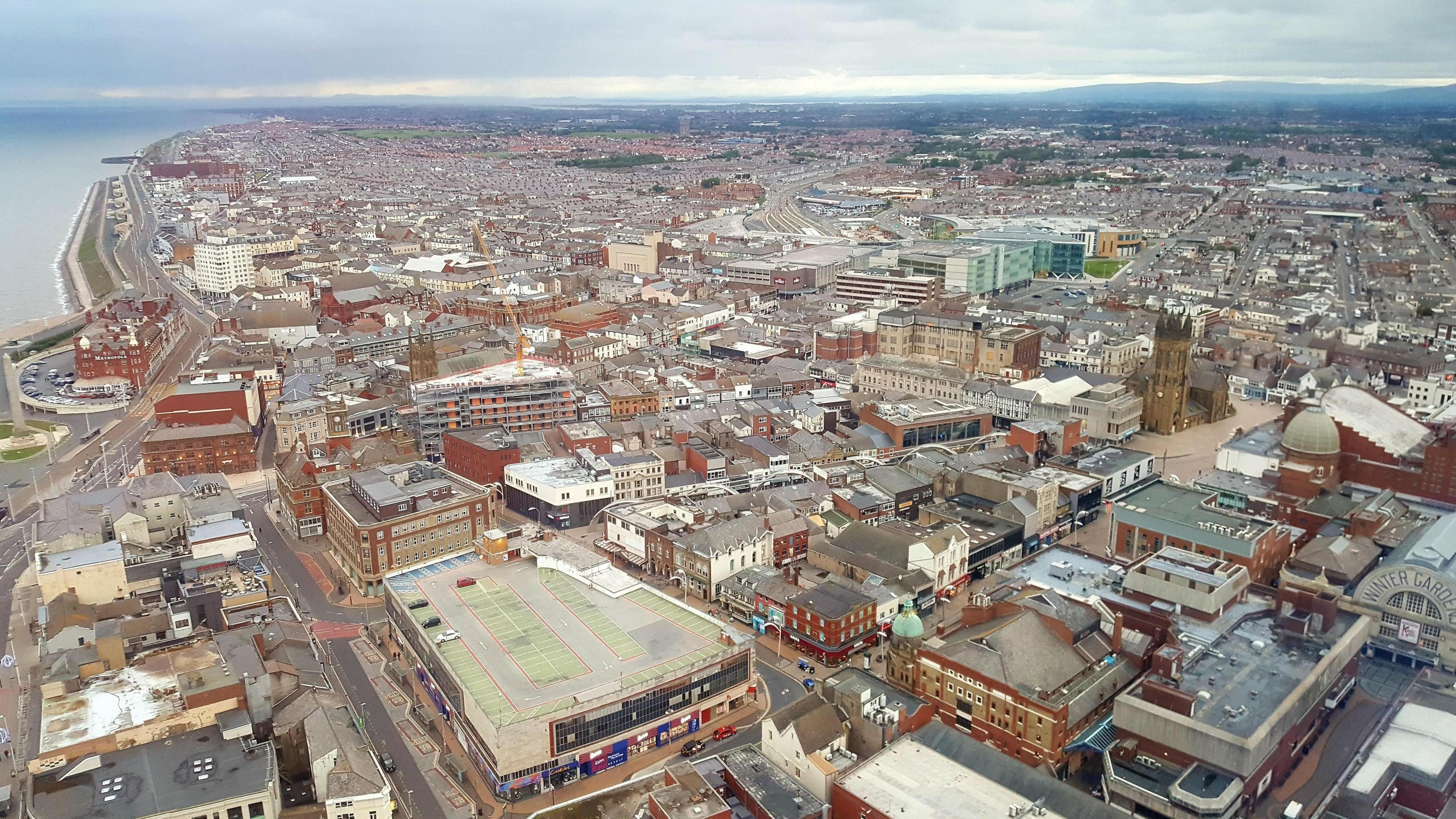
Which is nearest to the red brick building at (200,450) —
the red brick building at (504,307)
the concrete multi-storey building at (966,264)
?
the red brick building at (504,307)

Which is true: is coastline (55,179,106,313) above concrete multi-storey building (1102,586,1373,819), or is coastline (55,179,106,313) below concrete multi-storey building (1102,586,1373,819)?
above

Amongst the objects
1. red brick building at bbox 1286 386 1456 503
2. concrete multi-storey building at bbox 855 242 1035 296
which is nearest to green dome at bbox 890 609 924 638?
red brick building at bbox 1286 386 1456 503

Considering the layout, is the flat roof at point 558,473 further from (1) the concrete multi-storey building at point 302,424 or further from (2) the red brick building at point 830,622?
(2) the red brick building at point 830,622

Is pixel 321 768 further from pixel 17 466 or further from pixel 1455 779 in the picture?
pixel 17 466

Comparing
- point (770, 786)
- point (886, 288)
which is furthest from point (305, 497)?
point (886, 288)

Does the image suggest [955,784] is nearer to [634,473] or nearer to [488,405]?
[634,473]

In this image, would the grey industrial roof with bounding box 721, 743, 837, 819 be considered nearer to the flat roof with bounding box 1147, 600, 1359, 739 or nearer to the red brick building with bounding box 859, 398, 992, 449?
the flat roof with bounding box 1147, 600, 1359, 739
